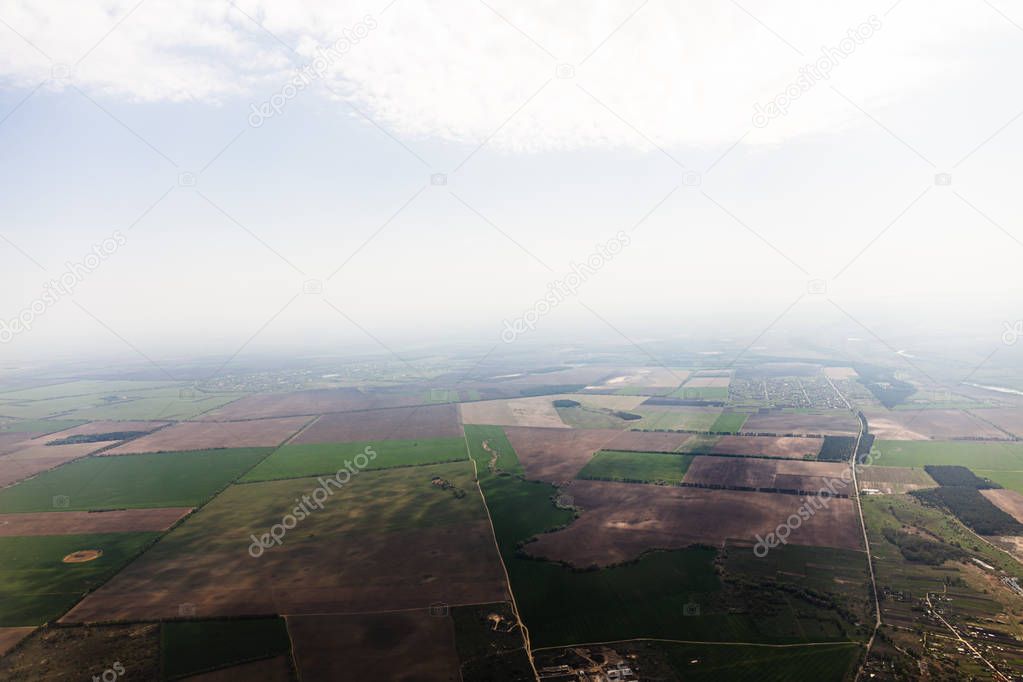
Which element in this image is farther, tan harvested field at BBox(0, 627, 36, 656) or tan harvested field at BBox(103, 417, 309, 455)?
tan harvested field at BBox(103, 417, 309, 455)

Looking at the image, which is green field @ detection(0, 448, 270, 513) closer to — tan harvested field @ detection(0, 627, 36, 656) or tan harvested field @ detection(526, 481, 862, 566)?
tan harvested field @ detection(0, 627, 36, 656)

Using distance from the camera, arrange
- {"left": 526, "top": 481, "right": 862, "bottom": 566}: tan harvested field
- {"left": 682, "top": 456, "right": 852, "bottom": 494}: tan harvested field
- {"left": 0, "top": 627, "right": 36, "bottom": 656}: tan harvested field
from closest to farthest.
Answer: {"left": 0, "top": 627, "right": 36, "bottom": 656}: tan harvested field, {"left": 526, "top": 481, "right": 862, "bottom": 566}: tan harvested field, {"left": 682, "top": 456, "right": 852, "bottom": 494}: tan harvested field

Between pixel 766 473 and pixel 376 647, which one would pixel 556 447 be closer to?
pixel 766 473

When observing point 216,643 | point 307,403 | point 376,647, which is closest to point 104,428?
point 307,403

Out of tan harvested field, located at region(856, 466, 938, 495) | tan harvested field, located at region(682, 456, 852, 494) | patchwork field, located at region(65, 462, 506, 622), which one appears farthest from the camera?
tan harvested field, located at region(682, 456, 852, 494)

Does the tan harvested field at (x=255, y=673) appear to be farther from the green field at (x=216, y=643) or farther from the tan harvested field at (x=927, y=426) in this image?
the tan harvested field at (x=927, y=426)

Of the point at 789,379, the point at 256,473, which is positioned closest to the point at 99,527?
the point at 256,473

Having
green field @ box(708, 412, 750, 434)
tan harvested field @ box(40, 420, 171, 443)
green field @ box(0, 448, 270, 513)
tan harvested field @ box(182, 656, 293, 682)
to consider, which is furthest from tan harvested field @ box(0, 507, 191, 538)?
green field @ box(708, 412, 750, 434)

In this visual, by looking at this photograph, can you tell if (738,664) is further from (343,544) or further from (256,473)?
(256,473)
